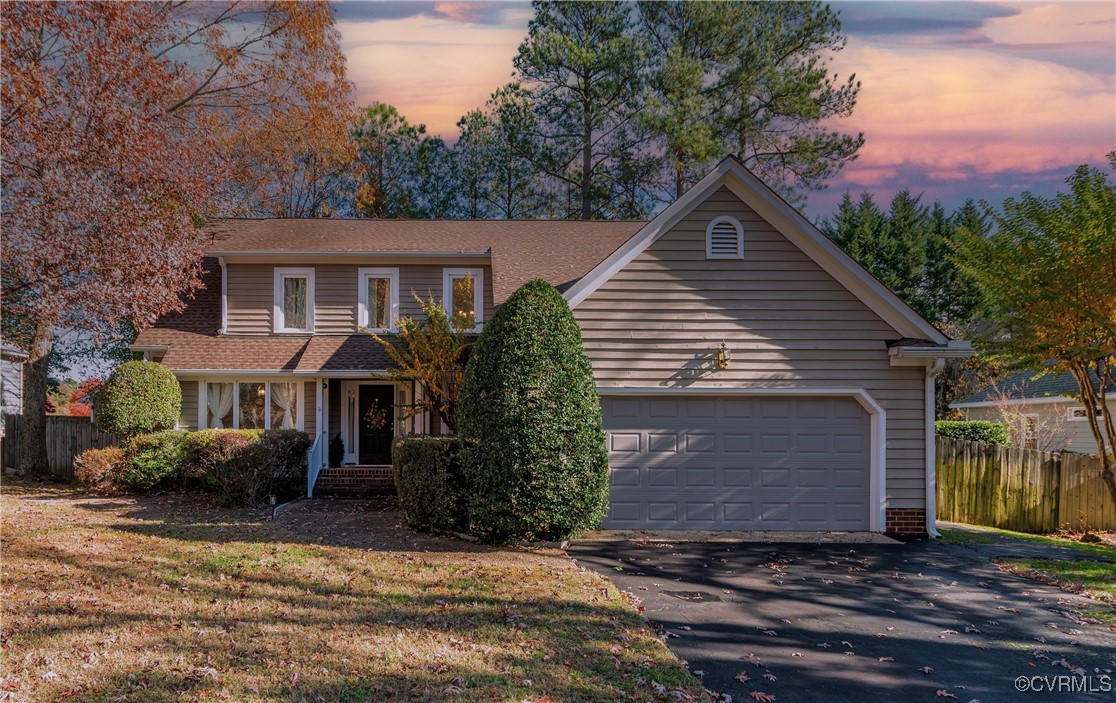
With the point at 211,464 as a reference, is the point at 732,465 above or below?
above

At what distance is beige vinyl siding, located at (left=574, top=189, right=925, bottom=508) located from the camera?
38.5ft

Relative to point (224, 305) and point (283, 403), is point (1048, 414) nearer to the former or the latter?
point (283, 403)

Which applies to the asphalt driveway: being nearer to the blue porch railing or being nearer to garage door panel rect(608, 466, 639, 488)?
garage door panel rect(608, 466, 639, 488)

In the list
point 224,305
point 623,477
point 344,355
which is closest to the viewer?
point 623,477

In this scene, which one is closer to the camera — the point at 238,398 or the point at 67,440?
the point at 238,398

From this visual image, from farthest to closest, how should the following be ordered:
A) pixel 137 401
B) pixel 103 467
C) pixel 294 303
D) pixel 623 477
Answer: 1. pixel 294 303
2. pixel 137 401
3. pixel 103 467
4. pixel 623 477

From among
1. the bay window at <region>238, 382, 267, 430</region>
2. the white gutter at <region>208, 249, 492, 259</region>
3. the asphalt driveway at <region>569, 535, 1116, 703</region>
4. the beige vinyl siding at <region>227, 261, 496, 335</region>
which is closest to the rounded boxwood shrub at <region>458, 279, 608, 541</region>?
the asphalt driveway at <region>569, 535, 1116, 703</region>

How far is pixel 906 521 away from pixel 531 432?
21.8 feet

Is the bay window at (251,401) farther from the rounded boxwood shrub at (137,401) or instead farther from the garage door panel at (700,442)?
the garage door panel at (700,442)

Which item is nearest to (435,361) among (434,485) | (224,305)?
(434,485)

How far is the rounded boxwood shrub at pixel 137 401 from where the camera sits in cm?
1576

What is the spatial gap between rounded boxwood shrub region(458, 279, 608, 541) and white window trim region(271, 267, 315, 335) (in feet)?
31.2

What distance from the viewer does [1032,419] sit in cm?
2256

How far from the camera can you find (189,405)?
17.3 metres
